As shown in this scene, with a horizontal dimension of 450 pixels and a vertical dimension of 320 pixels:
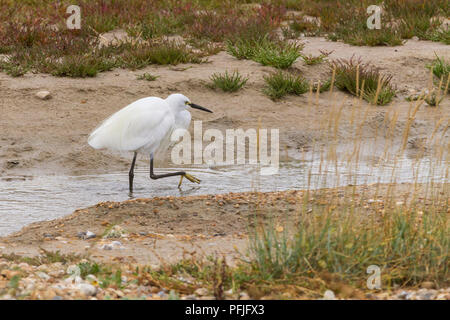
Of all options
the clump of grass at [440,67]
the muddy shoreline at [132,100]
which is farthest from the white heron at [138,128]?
the clump of grass at [440,67]

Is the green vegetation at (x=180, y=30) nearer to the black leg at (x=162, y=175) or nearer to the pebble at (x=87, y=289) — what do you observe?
the black leg at (x=162, y=175)

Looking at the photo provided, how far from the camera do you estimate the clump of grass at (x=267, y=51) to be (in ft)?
35.8

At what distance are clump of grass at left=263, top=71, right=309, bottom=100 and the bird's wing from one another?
305cm

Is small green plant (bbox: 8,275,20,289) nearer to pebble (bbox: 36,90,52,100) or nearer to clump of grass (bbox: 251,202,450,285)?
clump of grass (bbox: 251,202,450,285)

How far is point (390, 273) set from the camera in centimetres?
429

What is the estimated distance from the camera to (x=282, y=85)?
1048cm

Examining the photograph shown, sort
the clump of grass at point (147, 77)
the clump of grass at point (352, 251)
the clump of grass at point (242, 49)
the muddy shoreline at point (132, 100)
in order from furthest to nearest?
the clump of grass at point (242, 49) → the clump of grass at point (147, 77) → the muddy shoreline at point (132, 100) → the clump of grass at point (352, 251)

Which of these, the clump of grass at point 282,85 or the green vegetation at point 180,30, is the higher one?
the green vegetation at point 180,30

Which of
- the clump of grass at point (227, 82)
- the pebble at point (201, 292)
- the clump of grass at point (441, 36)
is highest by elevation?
the clump of grass at point (441, 36)

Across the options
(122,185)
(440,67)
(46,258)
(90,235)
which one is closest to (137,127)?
(122,185)

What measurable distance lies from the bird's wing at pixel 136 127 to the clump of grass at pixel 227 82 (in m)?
2.76

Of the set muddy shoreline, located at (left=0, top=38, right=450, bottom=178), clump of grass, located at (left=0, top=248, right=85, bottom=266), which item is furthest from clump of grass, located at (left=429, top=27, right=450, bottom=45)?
clump of grass, located at (left=0, top=248, right=85, bottom=266)
